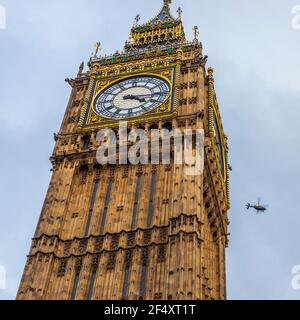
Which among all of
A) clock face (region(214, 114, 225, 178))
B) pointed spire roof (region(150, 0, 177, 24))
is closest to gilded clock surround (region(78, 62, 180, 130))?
clock face (region(214, 114, 225, 178))

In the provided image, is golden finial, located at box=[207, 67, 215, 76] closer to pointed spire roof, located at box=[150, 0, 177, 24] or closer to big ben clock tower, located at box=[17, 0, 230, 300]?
big ben clock tower, located at box=[17, 0, 230, 300]

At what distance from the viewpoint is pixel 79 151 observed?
46406 millimetres

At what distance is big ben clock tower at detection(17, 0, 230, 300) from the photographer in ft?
122

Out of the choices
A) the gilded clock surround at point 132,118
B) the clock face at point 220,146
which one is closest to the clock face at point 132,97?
the gilded clock surround at point 132,118

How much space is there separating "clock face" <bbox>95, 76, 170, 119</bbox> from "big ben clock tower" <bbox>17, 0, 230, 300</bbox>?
78 mm

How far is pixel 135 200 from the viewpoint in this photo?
4209 cm

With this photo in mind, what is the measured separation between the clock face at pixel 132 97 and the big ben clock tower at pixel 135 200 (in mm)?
78

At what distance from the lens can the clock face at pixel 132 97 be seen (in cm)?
4825

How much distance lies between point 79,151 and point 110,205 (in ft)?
19.4

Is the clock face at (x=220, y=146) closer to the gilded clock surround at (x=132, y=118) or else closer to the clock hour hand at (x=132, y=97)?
the gilded clock surround at (x=132, y=118)

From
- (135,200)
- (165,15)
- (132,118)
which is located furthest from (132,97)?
(165,15)

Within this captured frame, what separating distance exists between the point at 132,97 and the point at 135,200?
996 centimetres
